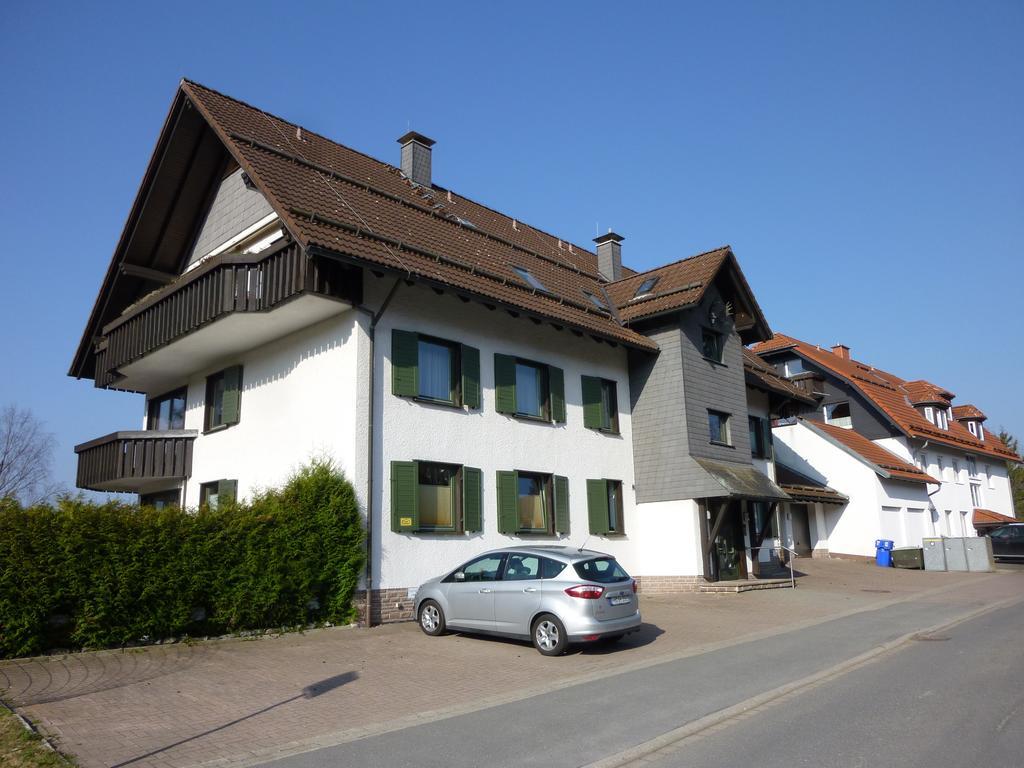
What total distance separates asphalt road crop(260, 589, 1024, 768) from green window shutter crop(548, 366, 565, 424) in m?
9.12

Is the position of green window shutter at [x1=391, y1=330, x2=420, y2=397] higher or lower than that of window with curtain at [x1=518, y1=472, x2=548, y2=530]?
higher

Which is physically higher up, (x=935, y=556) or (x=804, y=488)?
(x=804, y=488)

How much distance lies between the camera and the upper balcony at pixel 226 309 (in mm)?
15266

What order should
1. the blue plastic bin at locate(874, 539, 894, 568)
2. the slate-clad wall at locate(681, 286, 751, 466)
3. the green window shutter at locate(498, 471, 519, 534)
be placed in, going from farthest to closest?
the blue plastic bin at locate(874, 539, 894, 568), the slate-clad wall at locate(681, 286, 751, 466), the green window shutter at locate(498, 471, 519, 534)

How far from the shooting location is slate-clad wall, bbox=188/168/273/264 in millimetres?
18434

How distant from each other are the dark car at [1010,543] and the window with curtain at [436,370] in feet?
93.3

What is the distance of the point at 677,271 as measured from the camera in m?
24.1

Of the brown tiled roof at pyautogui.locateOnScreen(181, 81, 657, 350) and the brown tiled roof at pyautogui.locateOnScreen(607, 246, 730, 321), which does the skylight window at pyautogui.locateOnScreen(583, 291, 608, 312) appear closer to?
the brown tiled roof at pyautogui.locateOnScreen(181, 81, 657, 350)

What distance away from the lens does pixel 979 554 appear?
28.9m

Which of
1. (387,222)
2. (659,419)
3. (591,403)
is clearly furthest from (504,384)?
(659,419)

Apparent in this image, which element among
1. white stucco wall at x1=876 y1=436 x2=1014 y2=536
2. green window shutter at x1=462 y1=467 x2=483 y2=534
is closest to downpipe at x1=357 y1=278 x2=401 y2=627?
green window shutter at x1=462 y1=467 x2=483 y2=534

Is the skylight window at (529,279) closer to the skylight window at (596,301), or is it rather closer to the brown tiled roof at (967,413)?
the skylight window at (596,301)

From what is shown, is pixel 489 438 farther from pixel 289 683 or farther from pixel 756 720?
pixel 756 720

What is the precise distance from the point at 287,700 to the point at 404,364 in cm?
831
